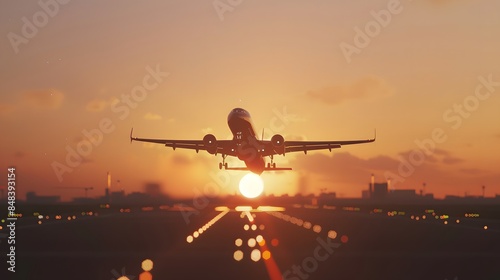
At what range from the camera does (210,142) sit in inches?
2844

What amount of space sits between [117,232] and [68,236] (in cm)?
554

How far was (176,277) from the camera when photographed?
25.3m

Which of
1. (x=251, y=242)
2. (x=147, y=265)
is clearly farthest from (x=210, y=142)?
(x=147, y=265)

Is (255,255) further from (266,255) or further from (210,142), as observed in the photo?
(210,142)

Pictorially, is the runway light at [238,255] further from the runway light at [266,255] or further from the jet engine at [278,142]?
the jet engine at [278,142]

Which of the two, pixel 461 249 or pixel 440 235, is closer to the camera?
pixel 461 249

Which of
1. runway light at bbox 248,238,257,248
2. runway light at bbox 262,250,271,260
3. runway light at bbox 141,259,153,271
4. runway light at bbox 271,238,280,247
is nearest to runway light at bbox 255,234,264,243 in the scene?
runway light at bbox 248,238,257,248

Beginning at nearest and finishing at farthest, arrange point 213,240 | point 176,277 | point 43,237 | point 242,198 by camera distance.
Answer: point 176,277, point 213,240, point 43,237, point 242,198

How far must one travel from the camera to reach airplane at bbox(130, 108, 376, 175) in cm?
7281

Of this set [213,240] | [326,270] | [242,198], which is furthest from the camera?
[242,198]

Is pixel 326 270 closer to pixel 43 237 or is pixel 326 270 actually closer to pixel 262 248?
pixel 262 248

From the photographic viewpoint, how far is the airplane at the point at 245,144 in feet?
239

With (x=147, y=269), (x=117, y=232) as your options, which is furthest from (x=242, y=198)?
(x=147, y=269)

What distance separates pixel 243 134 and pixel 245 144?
246cm
